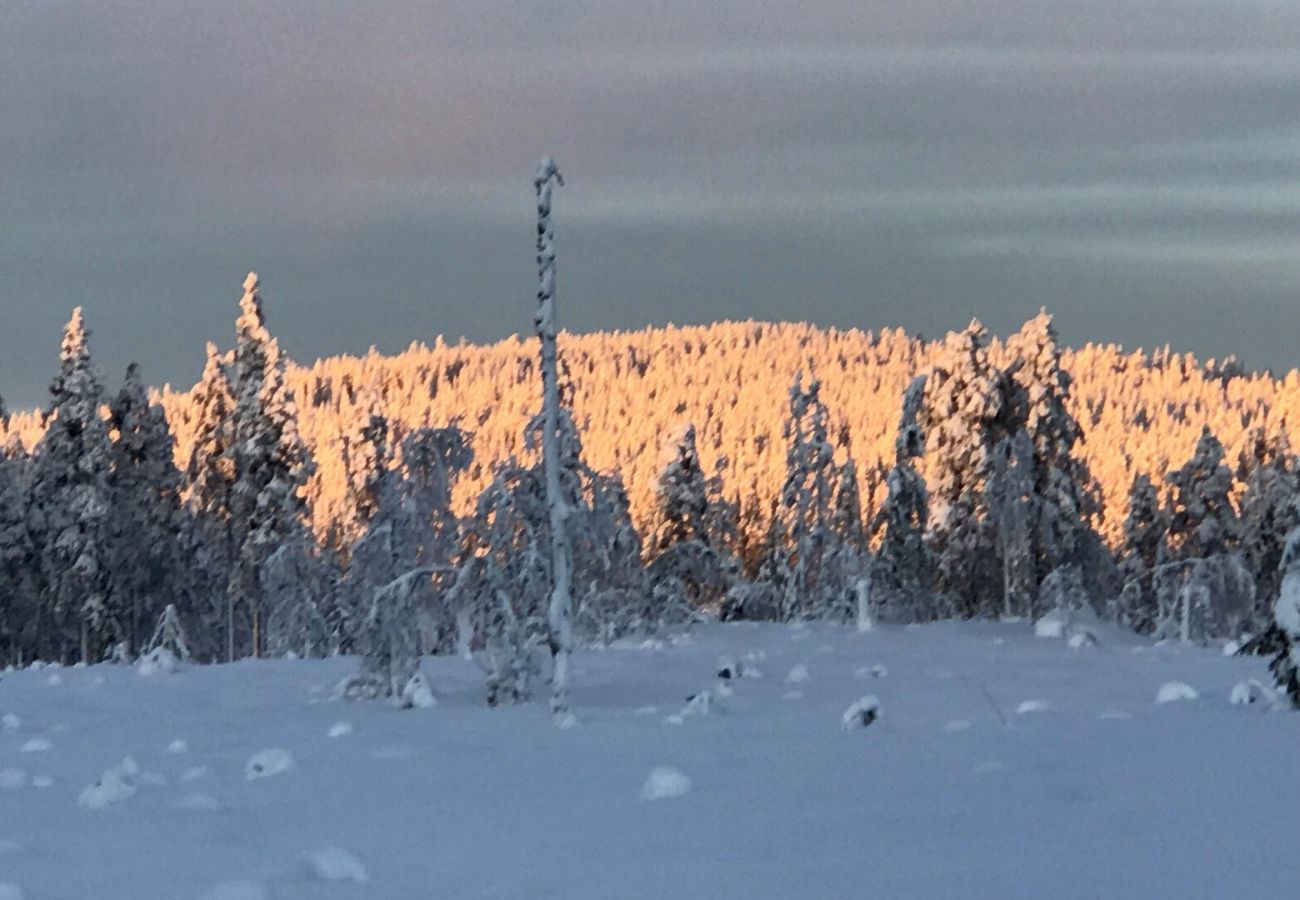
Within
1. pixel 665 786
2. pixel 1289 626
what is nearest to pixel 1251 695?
pixel 1289 626

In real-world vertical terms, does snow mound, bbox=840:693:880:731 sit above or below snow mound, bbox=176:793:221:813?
above

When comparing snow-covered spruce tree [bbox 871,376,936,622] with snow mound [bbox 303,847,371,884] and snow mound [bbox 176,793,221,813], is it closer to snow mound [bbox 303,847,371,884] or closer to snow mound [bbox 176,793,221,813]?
snow mound [bbox 176,793,221,813]

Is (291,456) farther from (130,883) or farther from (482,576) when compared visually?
(130,883)

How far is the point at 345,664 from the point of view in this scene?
22.2m

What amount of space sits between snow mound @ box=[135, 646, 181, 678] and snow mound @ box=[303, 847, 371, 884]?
13098mm

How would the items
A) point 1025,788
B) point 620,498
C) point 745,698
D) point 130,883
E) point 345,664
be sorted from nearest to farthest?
point 130,883 < point 1025,788 < point 745,698 < point 620,498 < point 345,664

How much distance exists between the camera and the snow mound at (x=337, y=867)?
23.9ft

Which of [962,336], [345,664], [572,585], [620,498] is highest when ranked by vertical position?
[962,336]

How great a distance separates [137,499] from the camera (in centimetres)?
5241

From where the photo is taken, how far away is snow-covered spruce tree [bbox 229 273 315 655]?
162 feet

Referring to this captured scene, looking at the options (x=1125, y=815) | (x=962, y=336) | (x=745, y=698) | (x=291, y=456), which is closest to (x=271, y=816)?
(x=1125, y=815)

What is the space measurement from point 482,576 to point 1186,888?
40.7 ft

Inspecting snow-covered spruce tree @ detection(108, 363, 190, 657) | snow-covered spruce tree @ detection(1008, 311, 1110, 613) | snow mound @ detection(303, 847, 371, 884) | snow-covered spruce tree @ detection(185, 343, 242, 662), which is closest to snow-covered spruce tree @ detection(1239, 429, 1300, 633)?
snow-covered spruce tree @ detection(1008, 311, 1110, 613)

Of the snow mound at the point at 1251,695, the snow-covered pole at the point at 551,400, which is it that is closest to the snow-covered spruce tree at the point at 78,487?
the snow-covered pole at the point at 551,400
